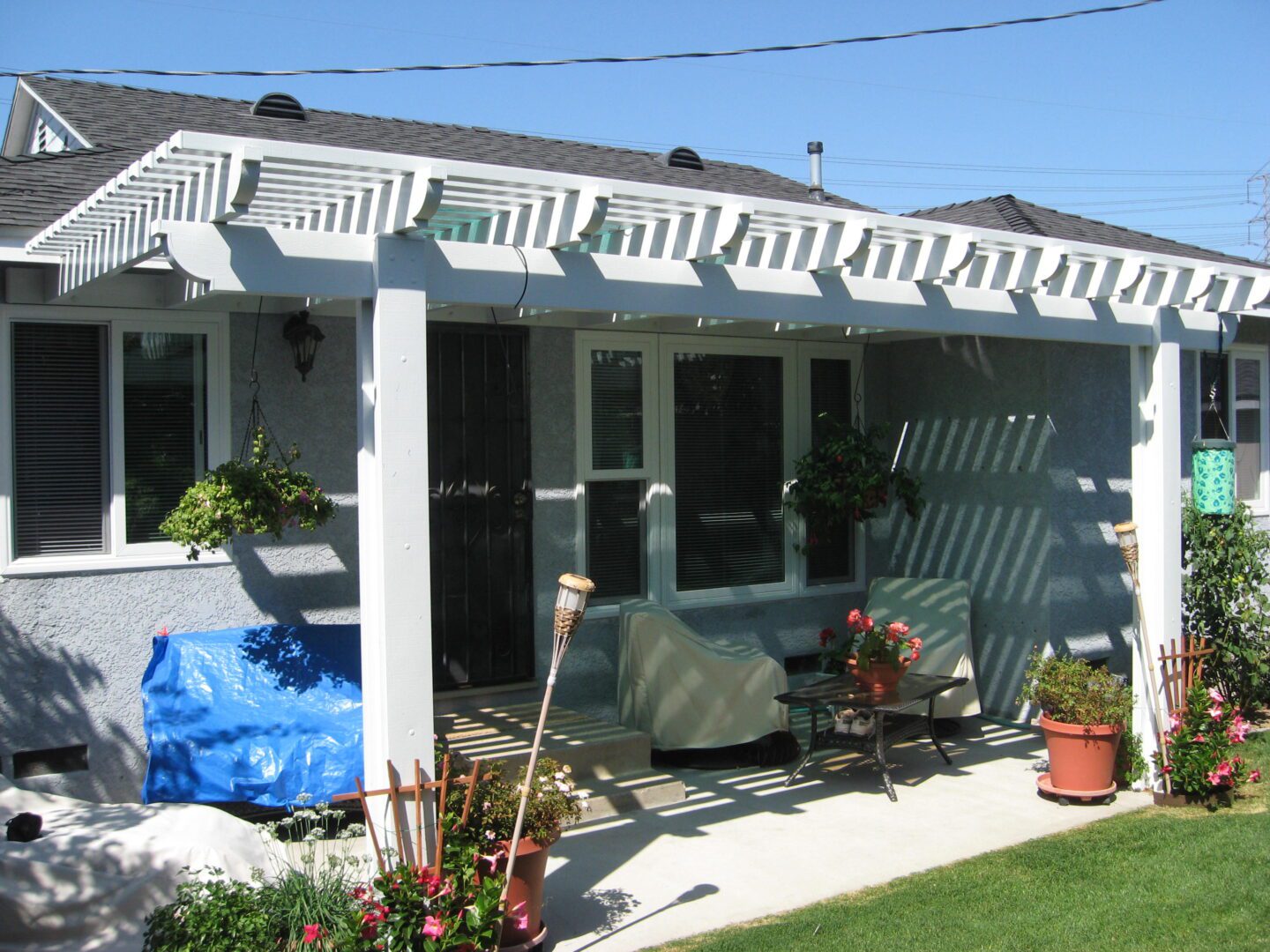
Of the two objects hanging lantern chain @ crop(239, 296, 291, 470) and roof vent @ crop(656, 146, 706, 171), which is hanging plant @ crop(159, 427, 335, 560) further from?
roof vent @ crop(656, 146, 706, 171)

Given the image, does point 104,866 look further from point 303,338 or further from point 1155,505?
point 1155,505

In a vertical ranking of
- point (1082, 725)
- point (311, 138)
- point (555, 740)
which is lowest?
point (555, 740)

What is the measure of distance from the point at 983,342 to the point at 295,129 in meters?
A: 5.10

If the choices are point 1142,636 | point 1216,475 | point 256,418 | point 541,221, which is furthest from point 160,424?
point 1216,475

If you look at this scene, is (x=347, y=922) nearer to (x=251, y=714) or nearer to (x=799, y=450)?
(x=251, y=714)

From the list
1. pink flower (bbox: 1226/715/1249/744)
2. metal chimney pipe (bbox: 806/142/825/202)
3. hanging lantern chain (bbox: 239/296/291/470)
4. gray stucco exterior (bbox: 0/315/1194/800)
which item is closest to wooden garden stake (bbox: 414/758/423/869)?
gray stucco exterior (bbox: 0/315/1194/800)

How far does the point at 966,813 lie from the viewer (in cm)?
642

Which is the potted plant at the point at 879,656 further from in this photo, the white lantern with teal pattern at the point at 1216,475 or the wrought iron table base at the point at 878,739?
the white lantern with teal pattern at the point at 1216,475

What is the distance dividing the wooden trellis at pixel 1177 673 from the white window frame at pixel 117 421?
Answer: 5219mm

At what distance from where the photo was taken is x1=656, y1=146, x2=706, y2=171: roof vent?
1020 centimetres

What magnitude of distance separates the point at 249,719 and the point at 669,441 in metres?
3.59

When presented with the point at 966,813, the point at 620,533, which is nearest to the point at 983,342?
the point at 620,533

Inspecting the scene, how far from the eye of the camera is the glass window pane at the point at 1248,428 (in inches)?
388

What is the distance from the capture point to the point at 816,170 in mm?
10633
